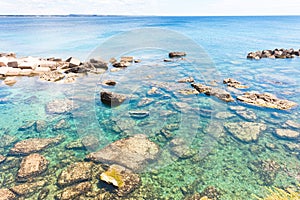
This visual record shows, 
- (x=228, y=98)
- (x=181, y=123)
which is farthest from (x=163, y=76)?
(x=181, y=123)

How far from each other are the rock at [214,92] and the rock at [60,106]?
31.9ft

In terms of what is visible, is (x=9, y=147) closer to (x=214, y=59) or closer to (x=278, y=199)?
(x=278, y=199)

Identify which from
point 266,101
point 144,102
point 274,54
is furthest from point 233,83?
point 274,54

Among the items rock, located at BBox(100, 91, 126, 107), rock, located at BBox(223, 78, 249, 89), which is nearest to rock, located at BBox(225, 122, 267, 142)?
rock, located at BBox(223, 78, 249, 89)

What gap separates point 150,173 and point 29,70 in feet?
66.3

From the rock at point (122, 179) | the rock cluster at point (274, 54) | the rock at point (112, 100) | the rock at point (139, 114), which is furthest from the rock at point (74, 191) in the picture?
the rock cluster at point (274, 54)

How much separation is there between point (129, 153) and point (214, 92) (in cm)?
920

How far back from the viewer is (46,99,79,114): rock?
12.6 metres

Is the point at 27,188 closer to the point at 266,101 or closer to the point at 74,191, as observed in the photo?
the point at 74,191

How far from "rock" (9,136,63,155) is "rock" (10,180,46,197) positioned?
6.92 ft

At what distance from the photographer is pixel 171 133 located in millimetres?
10336

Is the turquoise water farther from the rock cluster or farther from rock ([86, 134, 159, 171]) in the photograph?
the rock cluster

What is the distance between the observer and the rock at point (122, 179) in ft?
22.6

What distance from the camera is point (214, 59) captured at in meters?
27.6
